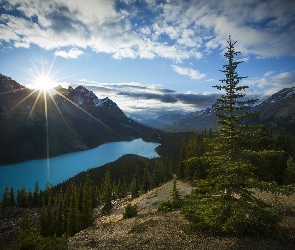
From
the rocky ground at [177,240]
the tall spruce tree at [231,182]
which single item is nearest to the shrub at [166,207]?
the rocky ground at [177,240]

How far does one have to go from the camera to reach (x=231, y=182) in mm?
15062

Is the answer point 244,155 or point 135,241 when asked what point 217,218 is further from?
point 135,241

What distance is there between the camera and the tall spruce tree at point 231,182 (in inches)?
579

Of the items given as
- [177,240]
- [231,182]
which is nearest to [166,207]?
[177,240]

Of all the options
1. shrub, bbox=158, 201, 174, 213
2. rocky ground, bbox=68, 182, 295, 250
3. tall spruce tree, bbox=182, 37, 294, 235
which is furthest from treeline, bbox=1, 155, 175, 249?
tall spruce tree, bbox=182, 37, 294, 235

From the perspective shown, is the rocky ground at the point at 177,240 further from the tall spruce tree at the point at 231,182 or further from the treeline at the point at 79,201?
the treeline at the point at 79,201

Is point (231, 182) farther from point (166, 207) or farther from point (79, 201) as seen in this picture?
point (79, 201)

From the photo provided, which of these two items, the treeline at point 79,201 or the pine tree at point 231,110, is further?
the treeline at point 79,201

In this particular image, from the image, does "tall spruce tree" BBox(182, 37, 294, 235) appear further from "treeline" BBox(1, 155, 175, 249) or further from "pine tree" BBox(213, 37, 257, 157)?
"treeline" BBox(1, 155, 175, 249)

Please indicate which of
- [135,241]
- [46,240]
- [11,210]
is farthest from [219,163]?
[11,210]

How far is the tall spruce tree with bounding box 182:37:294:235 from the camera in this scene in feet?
48.3

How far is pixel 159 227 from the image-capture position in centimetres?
2288

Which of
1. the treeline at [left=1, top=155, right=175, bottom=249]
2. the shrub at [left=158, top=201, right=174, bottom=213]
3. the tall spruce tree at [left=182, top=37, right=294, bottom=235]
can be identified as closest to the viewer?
the tall spruce tree at [left=182, top=37, right=294, bottom=235]

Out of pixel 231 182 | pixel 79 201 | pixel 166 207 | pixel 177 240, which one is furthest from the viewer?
pixel 79 201
